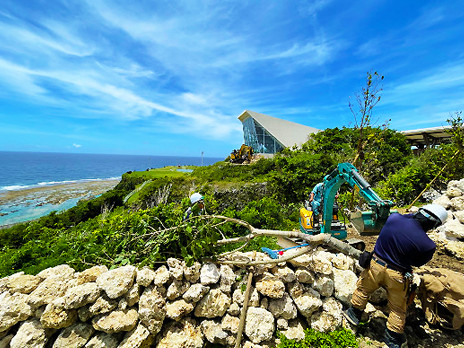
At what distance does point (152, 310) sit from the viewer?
278cm

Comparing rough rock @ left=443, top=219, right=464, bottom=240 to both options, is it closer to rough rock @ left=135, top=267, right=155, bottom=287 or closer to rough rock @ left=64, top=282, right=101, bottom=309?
rough rock @ left=135, top=267, right=155, bottom=287

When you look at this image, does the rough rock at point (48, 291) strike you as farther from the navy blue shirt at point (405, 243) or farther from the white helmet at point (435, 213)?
the white helmet at point (435, 213)

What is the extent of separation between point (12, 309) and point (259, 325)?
317 centimetres

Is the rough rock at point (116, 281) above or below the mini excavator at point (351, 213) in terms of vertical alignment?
below

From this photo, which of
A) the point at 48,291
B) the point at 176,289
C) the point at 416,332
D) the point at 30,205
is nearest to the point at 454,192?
the point at 416,332

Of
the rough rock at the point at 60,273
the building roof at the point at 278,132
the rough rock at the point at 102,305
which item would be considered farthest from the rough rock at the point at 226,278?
the building roof at the point at 278,132

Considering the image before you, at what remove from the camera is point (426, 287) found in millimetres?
3186

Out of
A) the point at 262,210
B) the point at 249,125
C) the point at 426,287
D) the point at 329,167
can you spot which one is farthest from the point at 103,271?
the point at 249,125

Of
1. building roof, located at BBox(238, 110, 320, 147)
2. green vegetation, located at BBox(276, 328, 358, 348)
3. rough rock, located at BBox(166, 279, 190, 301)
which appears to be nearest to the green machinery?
green vegetation, located at BBox(276, 328, 358, 348)

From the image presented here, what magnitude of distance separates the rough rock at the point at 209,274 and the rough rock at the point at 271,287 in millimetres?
650

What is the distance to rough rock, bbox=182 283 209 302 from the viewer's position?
297 centimetres

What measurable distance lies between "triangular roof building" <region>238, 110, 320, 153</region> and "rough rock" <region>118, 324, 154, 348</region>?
100ft

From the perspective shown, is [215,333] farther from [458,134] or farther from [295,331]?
[458,134]

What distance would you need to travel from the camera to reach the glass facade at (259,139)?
110 feet
